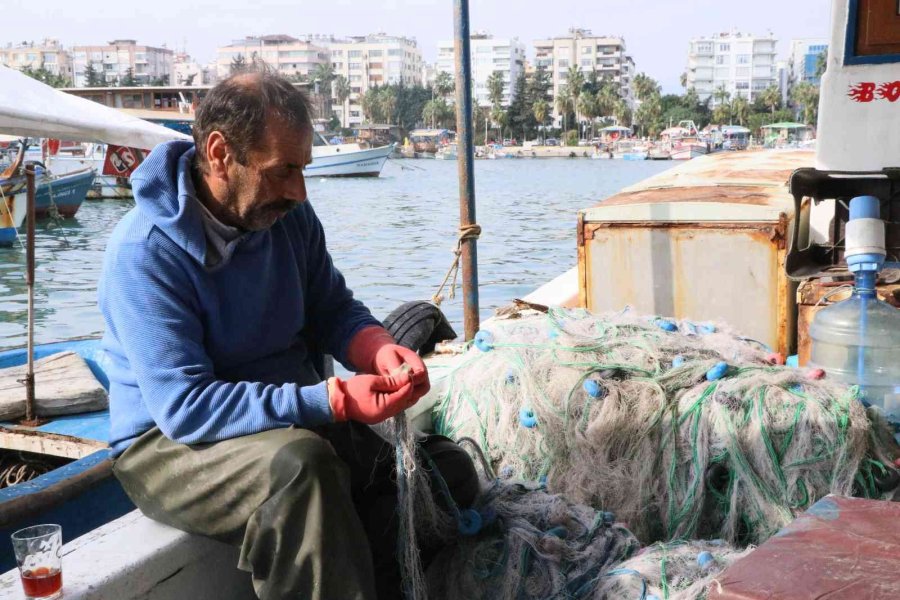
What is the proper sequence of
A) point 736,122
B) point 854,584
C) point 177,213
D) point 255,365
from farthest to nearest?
point 736,122
point 255,365
point 177,213
point 854,584

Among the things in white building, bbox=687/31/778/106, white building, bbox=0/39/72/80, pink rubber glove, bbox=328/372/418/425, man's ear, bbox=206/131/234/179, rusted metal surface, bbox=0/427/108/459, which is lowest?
rusted metal surface, bbox=0/427/108/459

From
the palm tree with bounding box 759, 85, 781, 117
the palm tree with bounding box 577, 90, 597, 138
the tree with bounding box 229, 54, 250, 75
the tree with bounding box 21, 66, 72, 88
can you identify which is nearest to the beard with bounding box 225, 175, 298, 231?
the tree with bounding box 229, 54, 250, 75

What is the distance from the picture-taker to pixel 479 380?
143 inches

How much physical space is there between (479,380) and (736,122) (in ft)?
445

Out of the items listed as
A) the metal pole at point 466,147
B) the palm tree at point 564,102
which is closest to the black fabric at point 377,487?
the metal pole at point 466,147

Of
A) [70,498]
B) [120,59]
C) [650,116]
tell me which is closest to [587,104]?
[650,116]

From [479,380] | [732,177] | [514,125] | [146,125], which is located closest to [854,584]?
[479,380]

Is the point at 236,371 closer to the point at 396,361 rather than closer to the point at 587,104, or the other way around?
the point at 396,361

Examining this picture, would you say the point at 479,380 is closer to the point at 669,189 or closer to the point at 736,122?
the point at 669,189

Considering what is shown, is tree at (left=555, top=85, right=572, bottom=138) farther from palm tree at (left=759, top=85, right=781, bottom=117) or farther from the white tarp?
the white tarp

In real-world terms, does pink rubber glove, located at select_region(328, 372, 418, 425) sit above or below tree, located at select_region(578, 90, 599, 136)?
below

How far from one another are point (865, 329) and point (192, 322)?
2775 millimetres

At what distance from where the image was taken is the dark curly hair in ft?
7.59

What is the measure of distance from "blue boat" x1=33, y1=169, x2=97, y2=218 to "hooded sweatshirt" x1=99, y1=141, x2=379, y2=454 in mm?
27370
